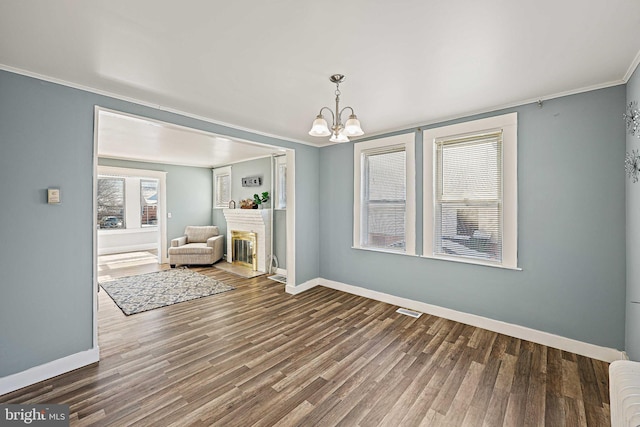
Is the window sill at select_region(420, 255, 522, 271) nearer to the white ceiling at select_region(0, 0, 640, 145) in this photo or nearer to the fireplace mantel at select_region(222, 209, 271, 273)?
the white ceiling at select_region(0, 0, 640, 145)

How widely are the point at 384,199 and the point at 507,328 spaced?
6.91 feet

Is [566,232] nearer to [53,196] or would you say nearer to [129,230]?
[53,196]

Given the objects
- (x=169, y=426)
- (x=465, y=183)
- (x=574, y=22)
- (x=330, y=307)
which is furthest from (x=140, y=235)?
(x=574, y=22)

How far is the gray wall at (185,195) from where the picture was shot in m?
6.99

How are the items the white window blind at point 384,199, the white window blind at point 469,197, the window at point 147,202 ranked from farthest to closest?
the window at point 147,202 → the white window blind at point 384,199 → the white window blind at point 469,197

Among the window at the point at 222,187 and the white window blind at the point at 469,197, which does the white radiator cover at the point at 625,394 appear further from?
the window at the point at 222,187

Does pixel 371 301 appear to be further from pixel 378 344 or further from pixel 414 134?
pixel 414 134

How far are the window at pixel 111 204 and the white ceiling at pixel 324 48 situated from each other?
6.85 m

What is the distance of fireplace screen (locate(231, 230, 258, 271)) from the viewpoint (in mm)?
5891

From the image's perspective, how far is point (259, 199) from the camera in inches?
237

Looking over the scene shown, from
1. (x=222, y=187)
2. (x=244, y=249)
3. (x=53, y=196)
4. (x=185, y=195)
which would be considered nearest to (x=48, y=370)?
(x=53, y=196)

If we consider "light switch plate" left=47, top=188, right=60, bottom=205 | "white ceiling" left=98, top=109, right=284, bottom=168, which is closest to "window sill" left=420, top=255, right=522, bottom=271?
"white ceiling" left=98, top=109, right=284, bottom=168

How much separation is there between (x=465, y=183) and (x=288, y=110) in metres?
2.25

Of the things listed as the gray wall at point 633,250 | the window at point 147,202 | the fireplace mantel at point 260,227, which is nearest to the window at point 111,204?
the window at point 147,202
